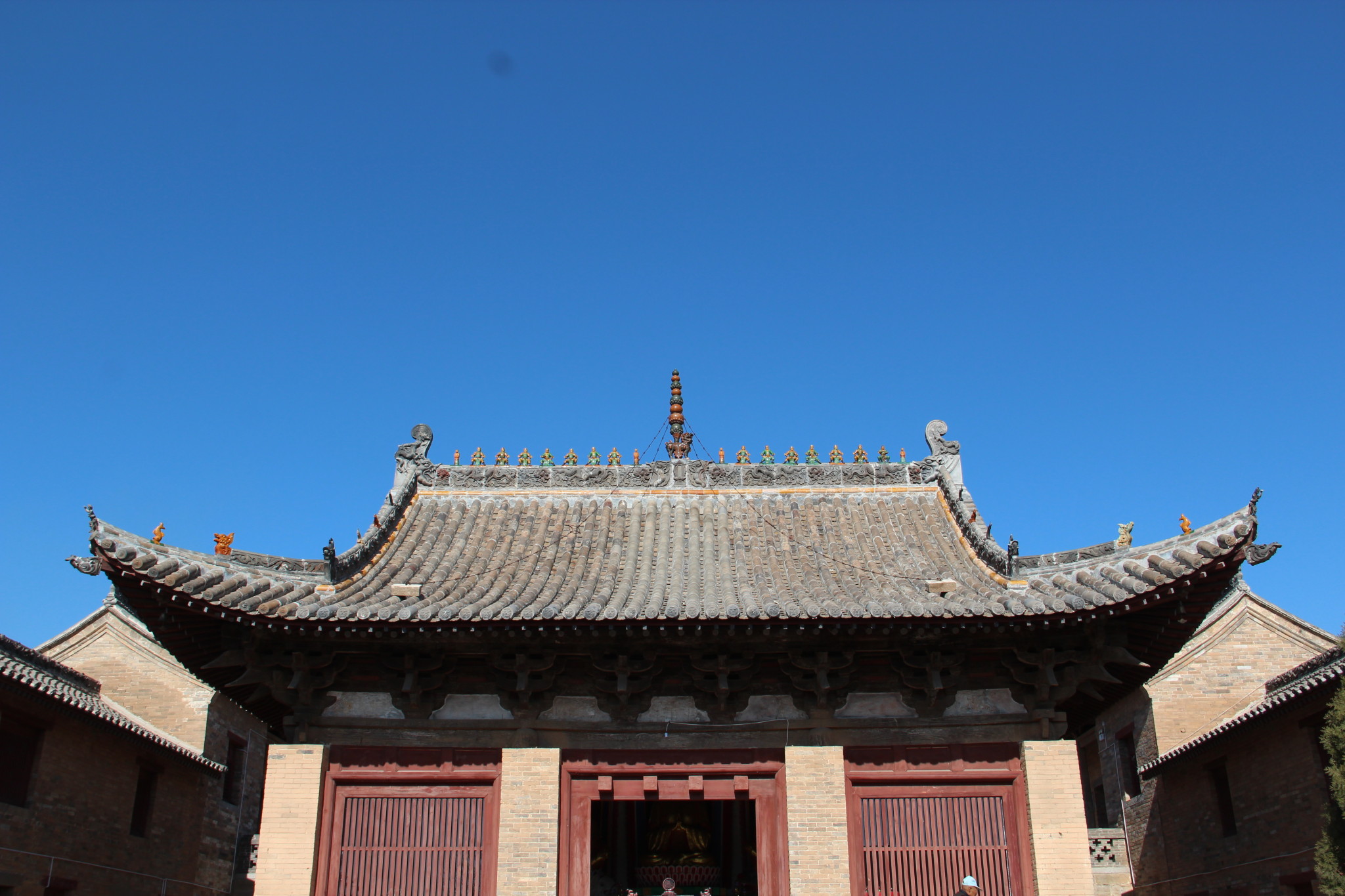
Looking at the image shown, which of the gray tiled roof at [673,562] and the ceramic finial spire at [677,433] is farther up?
the ceramic finial spire at [677,433]

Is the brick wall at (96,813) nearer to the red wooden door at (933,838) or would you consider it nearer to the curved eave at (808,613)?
the curved eave at (808,613)

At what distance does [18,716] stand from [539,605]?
41.9 ft

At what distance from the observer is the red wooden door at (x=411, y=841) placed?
1097cm

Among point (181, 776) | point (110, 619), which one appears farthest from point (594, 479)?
point (110, 619)

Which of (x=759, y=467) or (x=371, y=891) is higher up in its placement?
A: (x=759, y=467)

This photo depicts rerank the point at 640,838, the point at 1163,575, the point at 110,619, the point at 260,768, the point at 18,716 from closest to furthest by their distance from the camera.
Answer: the point at 1163,575, the point at 640,838, the point at 18,716, the point at 110,619, the point at 260,768

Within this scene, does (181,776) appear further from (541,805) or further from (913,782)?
(913,782)

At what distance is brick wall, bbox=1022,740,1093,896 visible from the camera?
1057 centimetres

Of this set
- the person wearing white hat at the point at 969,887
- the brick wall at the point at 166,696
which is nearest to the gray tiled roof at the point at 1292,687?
the person wearing white hat at the point at 969,887

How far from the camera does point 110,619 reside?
25062mm

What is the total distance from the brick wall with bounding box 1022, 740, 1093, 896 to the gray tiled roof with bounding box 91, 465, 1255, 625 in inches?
70.4

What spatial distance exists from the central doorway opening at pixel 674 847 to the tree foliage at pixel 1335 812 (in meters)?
7.04

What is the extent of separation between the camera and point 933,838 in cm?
1105

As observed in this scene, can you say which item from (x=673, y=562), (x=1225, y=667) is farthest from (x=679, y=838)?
(x=1225, y=667)
